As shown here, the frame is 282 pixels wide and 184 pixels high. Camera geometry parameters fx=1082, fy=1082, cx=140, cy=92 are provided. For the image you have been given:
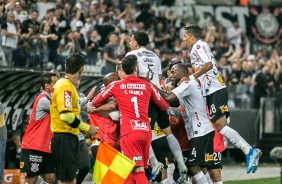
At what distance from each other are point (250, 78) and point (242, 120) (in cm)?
173

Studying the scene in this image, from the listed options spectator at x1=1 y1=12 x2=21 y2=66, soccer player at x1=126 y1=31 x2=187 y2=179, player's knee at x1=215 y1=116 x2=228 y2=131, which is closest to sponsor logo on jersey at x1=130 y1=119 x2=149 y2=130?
soccer player at x1=126 y1=31 x2=187 y2=179

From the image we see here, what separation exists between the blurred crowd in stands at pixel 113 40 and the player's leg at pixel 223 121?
5.21m

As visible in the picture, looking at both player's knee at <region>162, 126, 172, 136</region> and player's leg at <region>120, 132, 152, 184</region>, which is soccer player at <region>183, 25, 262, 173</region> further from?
player's leg at <region>120, 132, 152, 184</region>

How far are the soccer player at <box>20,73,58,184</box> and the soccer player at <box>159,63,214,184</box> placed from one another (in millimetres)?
2251

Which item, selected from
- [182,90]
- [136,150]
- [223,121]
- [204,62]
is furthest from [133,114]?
[223,121]

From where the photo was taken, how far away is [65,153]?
1562 centimetres

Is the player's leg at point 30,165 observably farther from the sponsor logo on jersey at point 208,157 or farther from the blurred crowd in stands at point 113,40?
the blurred crowd in stands at point 113,40

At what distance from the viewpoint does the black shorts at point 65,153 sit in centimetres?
1562

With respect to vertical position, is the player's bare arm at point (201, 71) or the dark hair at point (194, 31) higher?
the dark hair at point (194, 31)

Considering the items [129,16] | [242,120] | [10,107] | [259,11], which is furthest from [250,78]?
[10,107]

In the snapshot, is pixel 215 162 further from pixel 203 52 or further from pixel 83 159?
pixel 83 159

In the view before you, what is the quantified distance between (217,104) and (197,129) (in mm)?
841

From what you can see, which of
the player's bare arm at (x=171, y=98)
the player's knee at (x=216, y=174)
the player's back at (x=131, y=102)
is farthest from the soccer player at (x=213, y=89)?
the player's back at (x=131, y=102)

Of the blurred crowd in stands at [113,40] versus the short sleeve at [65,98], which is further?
the blurred crowd in stands at [113,40]
